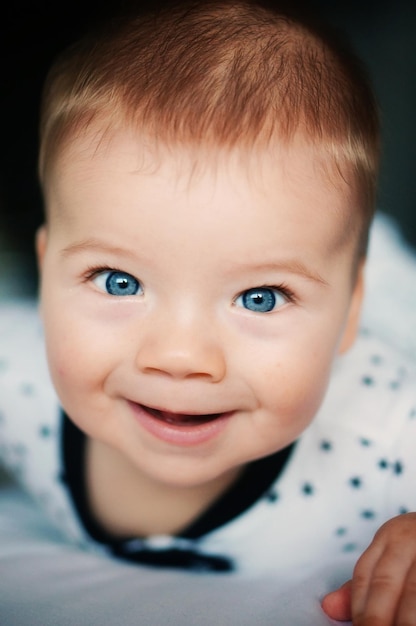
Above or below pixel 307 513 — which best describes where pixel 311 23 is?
above

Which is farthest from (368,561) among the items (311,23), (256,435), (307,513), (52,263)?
(311,23)

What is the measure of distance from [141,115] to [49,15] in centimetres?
39

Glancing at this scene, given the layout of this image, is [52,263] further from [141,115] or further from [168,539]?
[168,539]

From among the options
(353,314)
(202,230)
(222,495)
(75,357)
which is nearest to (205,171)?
(202,230)

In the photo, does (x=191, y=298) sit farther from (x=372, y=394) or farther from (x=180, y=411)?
(x=372, y=394)

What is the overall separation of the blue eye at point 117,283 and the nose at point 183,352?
0.04 meters

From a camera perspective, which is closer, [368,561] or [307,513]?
[368,561]

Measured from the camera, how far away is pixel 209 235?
627 millimetres

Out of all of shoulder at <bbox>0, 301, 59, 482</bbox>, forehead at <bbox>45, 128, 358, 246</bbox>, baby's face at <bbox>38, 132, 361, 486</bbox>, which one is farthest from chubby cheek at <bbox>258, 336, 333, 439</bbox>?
shoulder at <bbox>0, 301, 59, 482</bbox>

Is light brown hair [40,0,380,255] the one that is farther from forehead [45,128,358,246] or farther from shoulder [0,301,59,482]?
shoulder [0,301,59,482]

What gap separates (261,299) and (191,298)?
0.07 m

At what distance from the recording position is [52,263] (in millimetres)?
729

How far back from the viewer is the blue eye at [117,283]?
2.23 feet

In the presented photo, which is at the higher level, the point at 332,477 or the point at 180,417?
the point at 180,417
